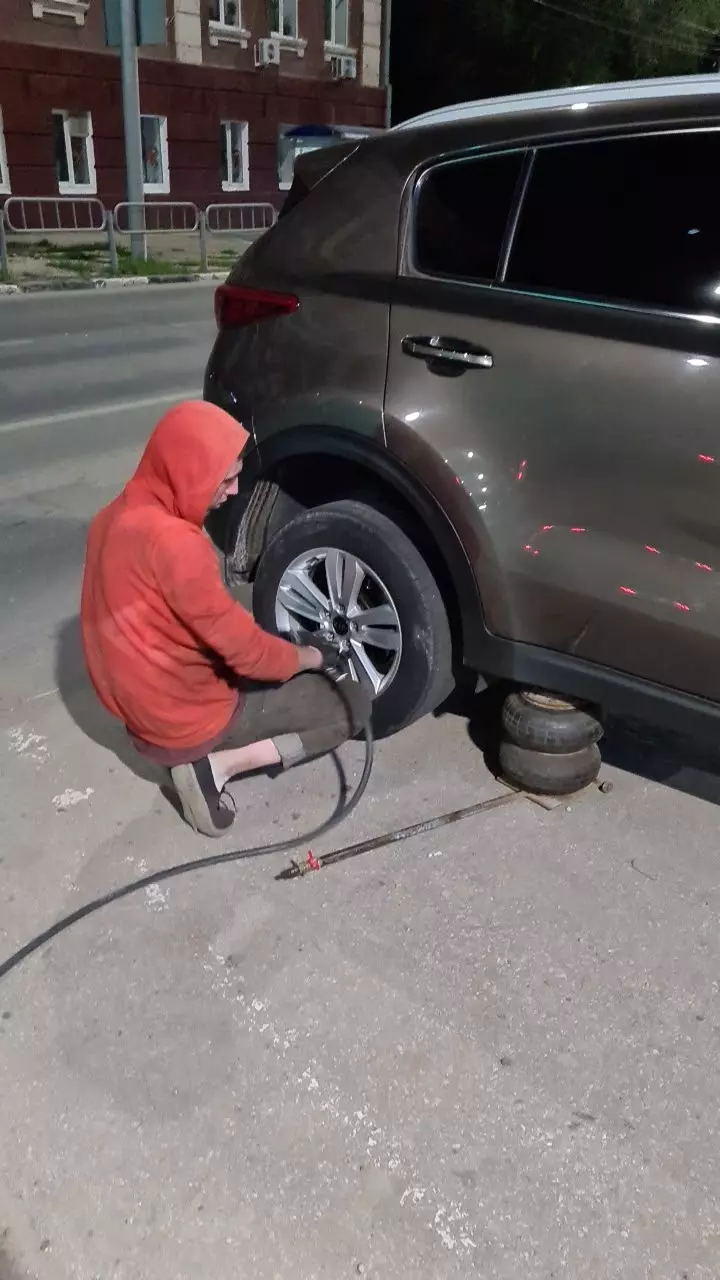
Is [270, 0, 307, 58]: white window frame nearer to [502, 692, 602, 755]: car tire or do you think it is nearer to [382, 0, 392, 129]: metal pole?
[382, 0, 392, 129]: metal pole

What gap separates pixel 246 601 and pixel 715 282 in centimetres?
273

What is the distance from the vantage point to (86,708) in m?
3.89

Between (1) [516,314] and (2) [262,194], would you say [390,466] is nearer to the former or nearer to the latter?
(1) [516,314]

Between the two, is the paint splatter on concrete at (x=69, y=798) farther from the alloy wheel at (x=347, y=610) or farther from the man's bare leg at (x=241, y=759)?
the alloy wheel at (x=347, y=610)

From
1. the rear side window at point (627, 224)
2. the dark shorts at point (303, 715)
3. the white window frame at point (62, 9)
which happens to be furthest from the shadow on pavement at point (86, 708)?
the white window frame at point (62, 9)

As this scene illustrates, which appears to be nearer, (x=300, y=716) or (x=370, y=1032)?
(x=370, y=1032)

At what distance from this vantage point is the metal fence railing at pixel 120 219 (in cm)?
1816

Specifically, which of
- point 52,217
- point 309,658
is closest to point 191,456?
point 309,658

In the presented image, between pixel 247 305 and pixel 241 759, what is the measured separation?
1518mm

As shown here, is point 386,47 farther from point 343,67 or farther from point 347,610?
point 347,610

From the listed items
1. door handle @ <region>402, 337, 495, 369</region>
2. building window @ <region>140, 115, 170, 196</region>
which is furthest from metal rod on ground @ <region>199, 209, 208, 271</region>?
door handle @ <region>402, 337, 495, 369</region>

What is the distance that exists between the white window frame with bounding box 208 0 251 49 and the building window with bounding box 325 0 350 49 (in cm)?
365

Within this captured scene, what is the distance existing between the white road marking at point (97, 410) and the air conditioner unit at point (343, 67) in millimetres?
22397

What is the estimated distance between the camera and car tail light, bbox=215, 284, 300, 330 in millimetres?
3432
